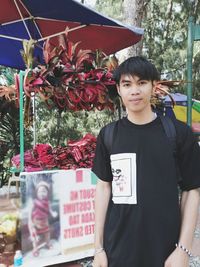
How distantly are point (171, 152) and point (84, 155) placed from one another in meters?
1.79

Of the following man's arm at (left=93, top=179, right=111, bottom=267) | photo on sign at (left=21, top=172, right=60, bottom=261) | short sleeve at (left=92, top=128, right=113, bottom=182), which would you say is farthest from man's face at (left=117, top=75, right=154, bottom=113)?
photo on sign at (left=21, top=172, right=60, bottom=261)

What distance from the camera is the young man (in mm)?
1589

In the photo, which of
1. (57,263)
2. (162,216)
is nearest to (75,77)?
(57,263)

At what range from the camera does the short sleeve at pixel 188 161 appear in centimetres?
160

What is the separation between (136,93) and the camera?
167 cm

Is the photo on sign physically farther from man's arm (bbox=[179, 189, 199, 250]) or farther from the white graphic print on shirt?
man's arm (bbox=[179, 189, 199, 250])

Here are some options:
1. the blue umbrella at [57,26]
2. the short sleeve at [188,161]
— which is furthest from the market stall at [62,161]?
the short sleeve at [188,161]

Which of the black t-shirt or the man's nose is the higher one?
the man's nose

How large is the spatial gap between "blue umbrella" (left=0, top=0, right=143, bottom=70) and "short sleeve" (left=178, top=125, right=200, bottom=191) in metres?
2.23

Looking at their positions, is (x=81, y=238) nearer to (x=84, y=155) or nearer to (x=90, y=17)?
(x=84, y=155)

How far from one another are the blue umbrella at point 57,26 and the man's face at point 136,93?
1.99 meters

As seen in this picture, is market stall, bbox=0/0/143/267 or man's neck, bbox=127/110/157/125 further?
market stall, bbox=0/0/143/267

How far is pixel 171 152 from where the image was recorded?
159cm

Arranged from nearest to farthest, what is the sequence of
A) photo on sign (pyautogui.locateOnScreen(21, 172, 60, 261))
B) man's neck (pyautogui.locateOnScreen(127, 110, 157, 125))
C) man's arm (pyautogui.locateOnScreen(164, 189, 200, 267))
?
man's arm (pyautogui.locateOnScreen(164, 189, 200, 267))
man's neck (pyautogui.locateOnScreen(127, 110, 157, 125))
photo on sign (pyautogui.locateOnScreen(21, 172, 60, 261))
